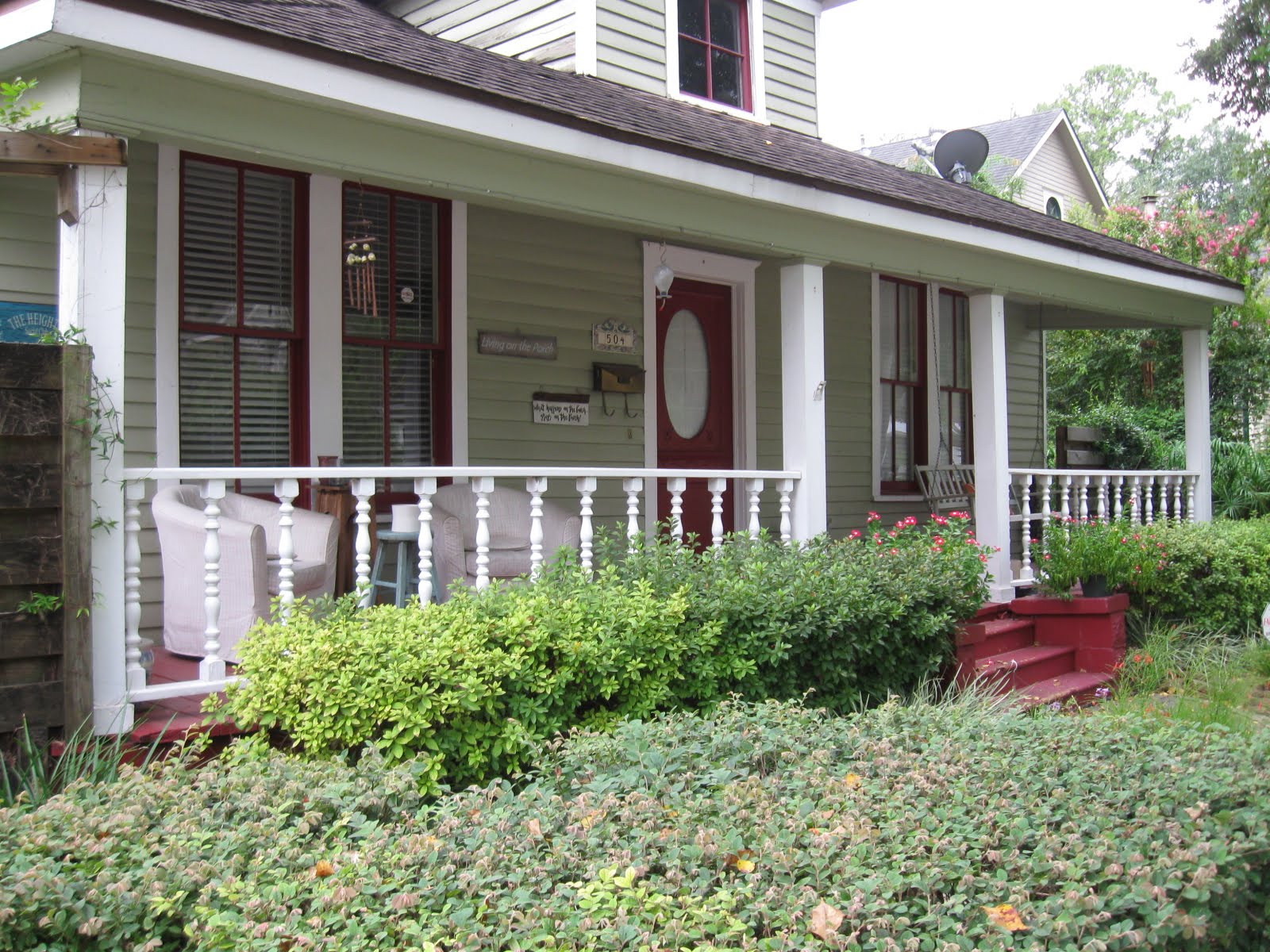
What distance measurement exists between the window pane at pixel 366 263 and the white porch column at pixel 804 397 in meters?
2.39

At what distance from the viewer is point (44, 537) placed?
398 centimetres

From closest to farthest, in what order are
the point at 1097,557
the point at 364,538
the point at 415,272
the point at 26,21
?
the point at 26,21, the point at 364,538, the point at 415,272, the point at 1097,557

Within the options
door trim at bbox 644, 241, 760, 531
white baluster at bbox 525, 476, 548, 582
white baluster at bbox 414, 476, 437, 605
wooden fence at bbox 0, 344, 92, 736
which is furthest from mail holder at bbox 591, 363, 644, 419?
wooden fence at bbox 0, 344, 92, 736

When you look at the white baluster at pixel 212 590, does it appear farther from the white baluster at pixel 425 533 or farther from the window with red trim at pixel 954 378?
the window with red trim at pixel 954 378

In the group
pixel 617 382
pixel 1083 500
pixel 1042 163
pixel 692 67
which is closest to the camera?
pixel 617 382

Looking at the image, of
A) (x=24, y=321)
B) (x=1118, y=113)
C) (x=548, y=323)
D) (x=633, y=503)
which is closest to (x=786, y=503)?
(x=633, y=503)

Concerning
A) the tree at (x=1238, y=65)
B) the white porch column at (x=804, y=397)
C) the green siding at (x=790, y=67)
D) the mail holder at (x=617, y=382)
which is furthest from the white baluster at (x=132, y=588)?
the tree at (x=1238, y=65)

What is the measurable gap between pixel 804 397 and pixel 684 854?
4.59 m

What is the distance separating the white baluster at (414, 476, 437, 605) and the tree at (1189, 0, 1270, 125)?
11.5 m

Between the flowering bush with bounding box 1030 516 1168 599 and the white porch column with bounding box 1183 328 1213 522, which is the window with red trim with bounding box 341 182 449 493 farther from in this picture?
the white porch column with bounding box 1183 328 1213 522

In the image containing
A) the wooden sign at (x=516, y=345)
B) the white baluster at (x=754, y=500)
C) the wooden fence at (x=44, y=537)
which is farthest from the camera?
the wooden sign at (x=516, y=345)

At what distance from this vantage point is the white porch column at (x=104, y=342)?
4129mm

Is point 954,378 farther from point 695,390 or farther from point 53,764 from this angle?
point 53,764

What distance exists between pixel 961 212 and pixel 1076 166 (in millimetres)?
25992
